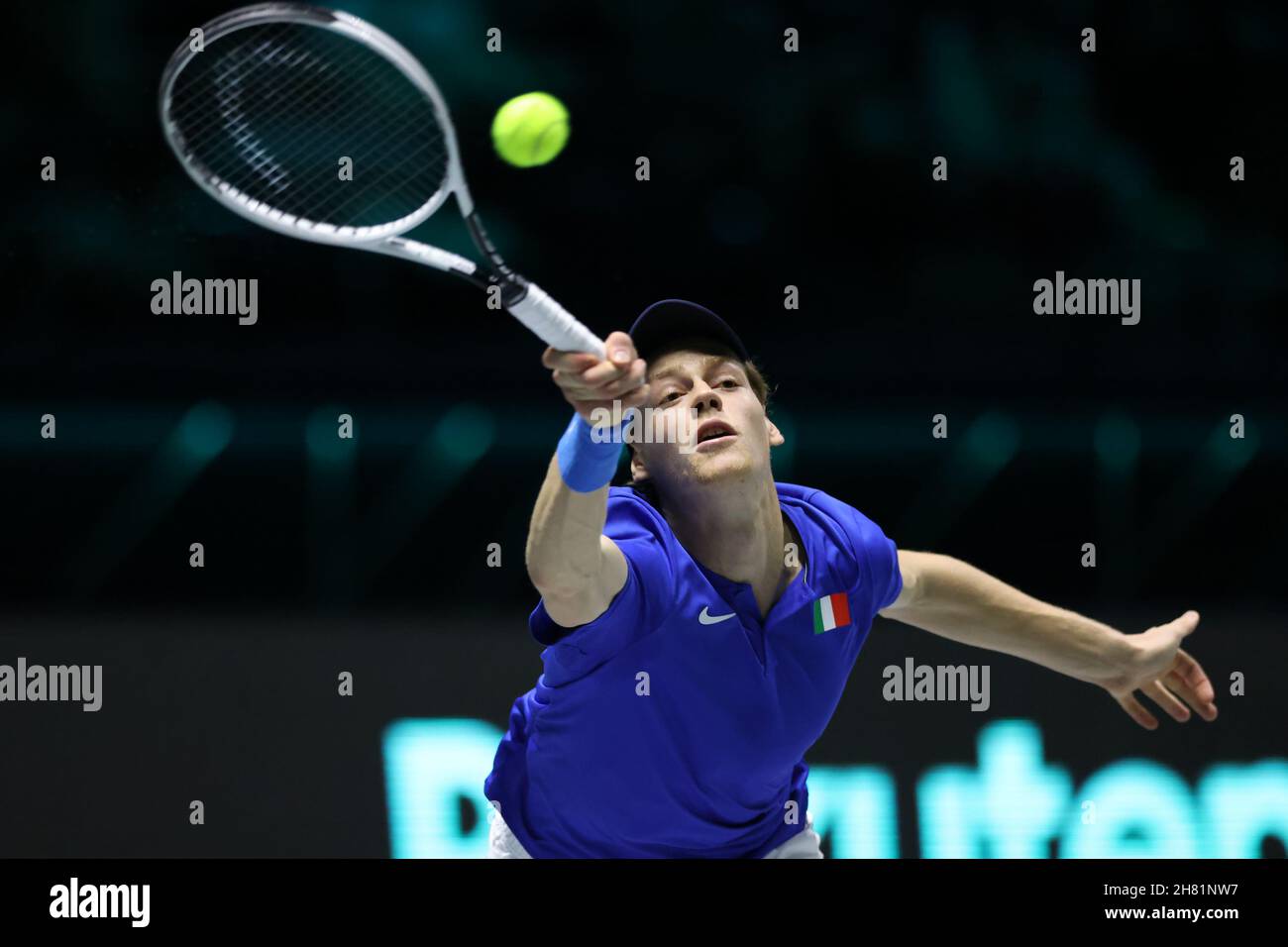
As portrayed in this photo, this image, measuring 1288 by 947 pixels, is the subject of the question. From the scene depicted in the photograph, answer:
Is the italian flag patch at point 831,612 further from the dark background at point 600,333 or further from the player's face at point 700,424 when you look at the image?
the dark background at point 600,333

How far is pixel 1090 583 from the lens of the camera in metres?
5.73

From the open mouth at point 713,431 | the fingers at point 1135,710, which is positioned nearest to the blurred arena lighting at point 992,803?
the fingers at point 1135,710

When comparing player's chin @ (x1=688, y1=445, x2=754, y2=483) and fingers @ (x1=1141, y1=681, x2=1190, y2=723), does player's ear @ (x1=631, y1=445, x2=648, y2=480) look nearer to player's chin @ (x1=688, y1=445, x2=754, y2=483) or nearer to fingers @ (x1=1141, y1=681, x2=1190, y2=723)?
player's chin @ (x1=688, y1=445, x2=754, y2=483)

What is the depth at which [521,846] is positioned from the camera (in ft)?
12.2

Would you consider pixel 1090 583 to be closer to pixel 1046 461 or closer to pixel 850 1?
pixel 1046 461

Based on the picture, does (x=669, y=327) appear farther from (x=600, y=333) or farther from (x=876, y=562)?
(x=600, y=333)

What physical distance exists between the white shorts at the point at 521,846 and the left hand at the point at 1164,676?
81 cm

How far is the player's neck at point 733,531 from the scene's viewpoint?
140 inches

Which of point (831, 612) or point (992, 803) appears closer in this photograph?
point (831, 612)

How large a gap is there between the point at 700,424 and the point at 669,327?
26cm

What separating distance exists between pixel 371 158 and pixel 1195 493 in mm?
3099

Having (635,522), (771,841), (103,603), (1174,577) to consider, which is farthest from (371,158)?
(1174,577)

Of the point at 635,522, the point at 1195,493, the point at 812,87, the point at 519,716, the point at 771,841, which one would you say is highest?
the point at 812,87

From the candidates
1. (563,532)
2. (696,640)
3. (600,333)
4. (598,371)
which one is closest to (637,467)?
(696,640)
